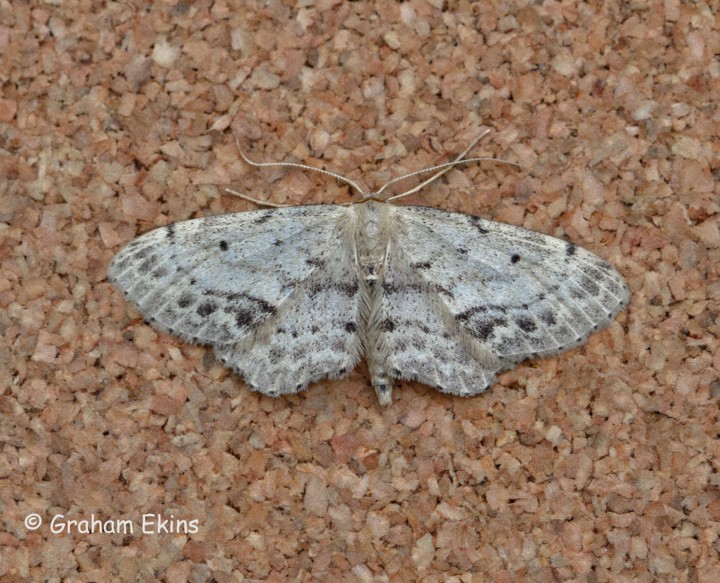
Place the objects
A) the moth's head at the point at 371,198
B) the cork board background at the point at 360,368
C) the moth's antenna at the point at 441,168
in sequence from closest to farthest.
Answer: the cork board background at the point at 360,368, the moth's head at the point at 371,198, the moth's antenna at the point at 441,168

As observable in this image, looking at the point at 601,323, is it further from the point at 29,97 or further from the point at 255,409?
the point at 29,97

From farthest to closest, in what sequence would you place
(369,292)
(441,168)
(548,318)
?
(441,168)
(369,292)
(548,318)

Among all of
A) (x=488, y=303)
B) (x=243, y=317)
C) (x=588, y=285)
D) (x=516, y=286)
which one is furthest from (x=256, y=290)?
(x=588, y=285)

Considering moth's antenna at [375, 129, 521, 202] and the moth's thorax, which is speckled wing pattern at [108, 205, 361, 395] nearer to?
the moth's thorax

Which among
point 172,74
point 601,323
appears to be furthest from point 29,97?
point 601,323

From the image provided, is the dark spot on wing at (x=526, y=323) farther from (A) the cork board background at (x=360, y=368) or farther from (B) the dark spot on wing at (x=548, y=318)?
(A) the cork board background at (x=360, y=368)

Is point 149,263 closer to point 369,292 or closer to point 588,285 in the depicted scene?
point 369,292

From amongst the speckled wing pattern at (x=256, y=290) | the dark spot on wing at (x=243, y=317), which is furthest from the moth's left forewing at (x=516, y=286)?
the dark spot on wing at (x=243, y=317)
